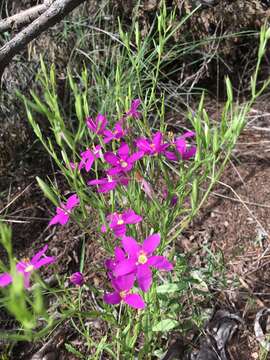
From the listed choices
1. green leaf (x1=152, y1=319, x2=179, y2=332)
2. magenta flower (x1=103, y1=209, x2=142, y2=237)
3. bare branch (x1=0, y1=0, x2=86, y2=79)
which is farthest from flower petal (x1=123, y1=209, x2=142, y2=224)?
bare branch (x1=0, y1=0, x2=86, y2=79)

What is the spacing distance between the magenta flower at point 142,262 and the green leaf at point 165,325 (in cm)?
30

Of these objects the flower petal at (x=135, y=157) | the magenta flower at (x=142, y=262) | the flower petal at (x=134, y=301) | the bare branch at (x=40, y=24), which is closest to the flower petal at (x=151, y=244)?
the magenta flower at (x=142, y=262)

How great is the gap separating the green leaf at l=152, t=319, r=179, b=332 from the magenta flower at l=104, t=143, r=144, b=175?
1.43 ft

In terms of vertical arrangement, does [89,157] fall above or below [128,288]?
above

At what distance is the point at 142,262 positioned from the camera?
953 mm

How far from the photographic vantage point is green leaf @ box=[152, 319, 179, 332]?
1200 millimetres

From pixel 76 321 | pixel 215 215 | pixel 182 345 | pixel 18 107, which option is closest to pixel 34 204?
pixel 18 107

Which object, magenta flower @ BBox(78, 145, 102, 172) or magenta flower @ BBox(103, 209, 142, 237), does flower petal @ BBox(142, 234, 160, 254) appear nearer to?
magenta flower @ BBox(103, 209, 142, 237)

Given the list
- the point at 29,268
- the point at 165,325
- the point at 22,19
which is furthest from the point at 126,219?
the point at 22,19

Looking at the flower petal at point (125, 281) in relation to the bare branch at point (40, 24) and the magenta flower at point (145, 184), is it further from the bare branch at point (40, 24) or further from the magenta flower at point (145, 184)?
the bare branch at point (40, 24)

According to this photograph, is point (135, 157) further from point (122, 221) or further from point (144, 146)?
point (122, 221)

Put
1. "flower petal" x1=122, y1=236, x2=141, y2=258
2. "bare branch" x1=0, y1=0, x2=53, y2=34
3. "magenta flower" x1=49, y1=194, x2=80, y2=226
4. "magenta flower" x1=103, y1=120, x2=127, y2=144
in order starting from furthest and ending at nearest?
"bare branch" x1=0, y1=0, x2=53, y2=34, "magenta flower" x1=103, y1=120, x2=127, y2=144, "magenta flower" x1=49, y1=194, x2=80, y2=226, "flower petal" x1=122, y1=236, x2=141, y2=258

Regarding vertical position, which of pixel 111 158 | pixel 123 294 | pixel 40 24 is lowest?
pixel 123 294

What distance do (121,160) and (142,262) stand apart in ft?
0.90
